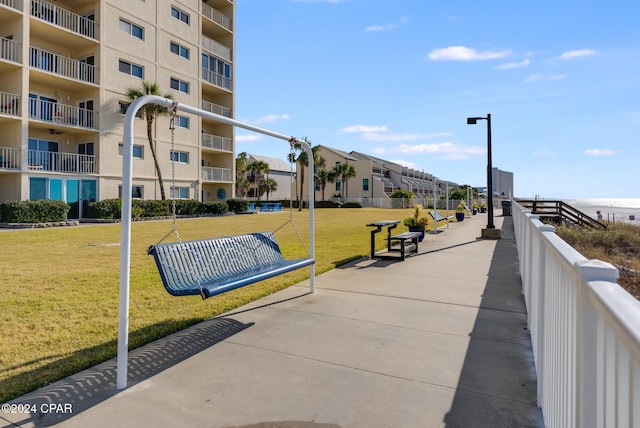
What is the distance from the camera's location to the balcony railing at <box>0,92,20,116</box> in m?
20.9

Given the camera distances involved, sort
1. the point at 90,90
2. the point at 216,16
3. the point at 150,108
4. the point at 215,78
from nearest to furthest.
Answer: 1. the point at 90,90
2. the point at 150,108
3. the point at 215,78
4. the point at 216,16

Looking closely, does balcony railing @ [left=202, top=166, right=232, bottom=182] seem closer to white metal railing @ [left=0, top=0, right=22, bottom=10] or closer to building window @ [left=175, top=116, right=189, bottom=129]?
building window @ [left=175, top=116, right=189, bottom=129]

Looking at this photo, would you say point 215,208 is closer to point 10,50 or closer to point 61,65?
point 61,65

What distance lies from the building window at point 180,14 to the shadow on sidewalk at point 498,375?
33.0 meters

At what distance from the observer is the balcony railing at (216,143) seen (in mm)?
33434

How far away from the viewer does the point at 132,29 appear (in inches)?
1064

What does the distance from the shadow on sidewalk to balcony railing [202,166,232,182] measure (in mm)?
30808

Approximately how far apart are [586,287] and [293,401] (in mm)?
2345

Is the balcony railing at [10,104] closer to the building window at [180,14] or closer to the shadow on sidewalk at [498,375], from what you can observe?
the building window at [180,14]

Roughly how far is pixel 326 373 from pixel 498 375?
61.3 inches

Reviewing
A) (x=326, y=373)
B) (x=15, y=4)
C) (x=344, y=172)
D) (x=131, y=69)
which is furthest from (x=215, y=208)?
(x=344, y=172)

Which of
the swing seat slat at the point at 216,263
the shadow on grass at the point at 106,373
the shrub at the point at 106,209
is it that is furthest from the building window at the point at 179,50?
the shadow on grass at the point at 106,373

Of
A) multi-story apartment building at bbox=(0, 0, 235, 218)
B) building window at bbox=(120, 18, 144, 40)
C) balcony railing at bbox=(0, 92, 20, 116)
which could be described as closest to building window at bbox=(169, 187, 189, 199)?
multi-story apartment building at bbox=(0, 0, 235, 218)

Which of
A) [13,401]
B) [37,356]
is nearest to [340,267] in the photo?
[37,356]
